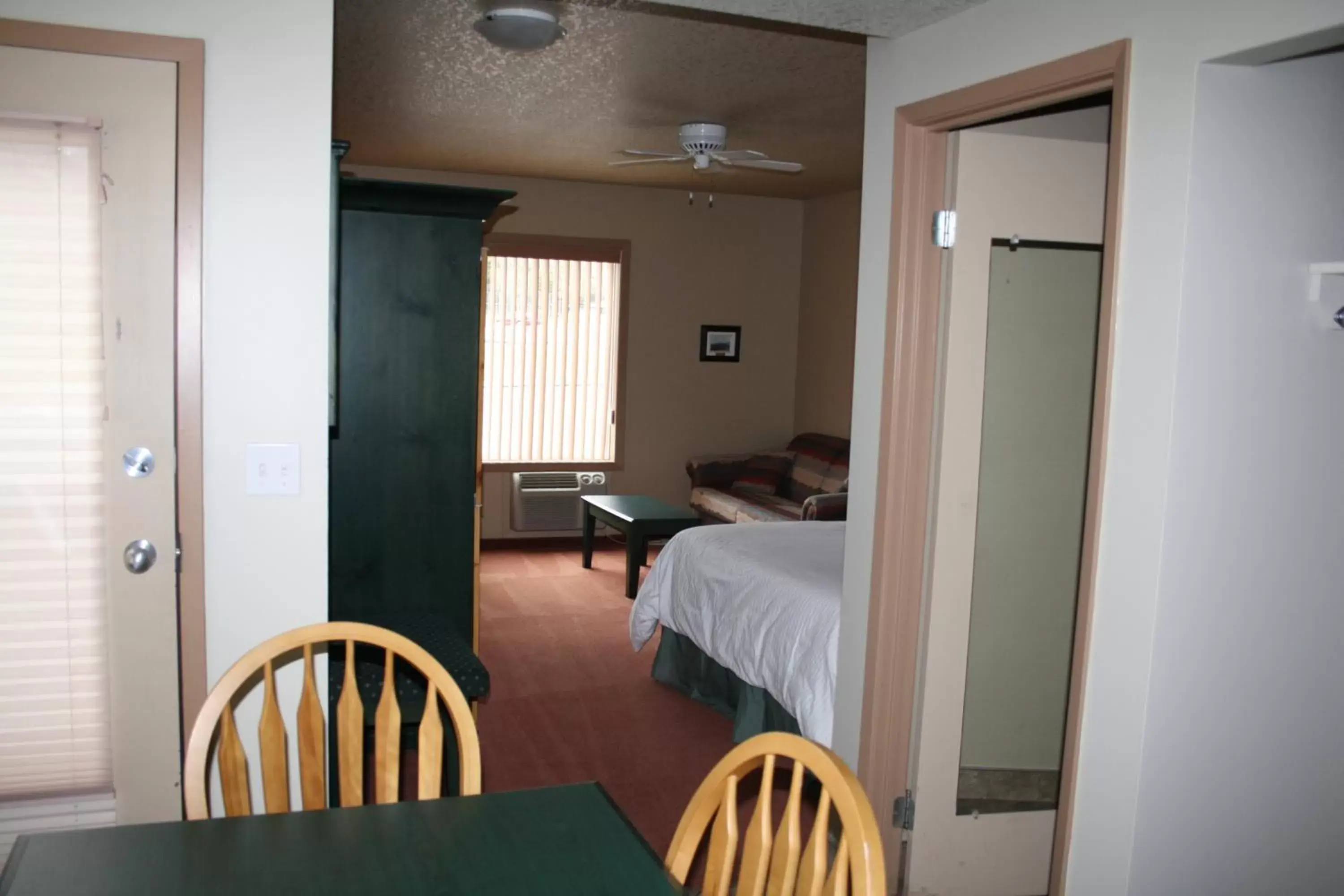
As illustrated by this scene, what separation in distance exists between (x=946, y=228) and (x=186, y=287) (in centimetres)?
176

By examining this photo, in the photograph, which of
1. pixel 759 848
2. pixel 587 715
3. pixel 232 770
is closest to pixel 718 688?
pixel 587 715

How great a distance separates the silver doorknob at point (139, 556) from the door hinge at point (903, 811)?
191 centimetres

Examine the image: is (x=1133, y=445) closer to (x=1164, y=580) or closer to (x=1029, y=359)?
(x=1164, y=580)

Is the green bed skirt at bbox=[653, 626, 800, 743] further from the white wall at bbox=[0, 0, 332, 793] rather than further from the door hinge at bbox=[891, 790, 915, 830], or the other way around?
the white wall at bbox=[0, 0, 332, 793]

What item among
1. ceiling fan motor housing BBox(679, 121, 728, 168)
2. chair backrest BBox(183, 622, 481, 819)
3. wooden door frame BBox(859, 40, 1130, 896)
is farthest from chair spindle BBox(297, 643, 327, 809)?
ceiling fan motor housing BBox(679, 121, 728, 168)

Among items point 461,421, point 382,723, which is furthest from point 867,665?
point 461,421

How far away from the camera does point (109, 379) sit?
223 cm

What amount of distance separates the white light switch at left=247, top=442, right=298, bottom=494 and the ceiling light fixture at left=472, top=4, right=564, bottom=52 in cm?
178

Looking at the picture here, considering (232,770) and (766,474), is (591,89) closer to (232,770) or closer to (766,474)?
(766,474)

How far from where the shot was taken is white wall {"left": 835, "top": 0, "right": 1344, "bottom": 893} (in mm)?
1881

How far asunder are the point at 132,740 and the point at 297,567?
1.65ft

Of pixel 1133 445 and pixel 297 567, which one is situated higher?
pixel 1133 445

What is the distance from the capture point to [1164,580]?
1.96m

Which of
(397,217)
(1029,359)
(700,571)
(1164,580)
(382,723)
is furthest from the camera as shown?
(700,571)
